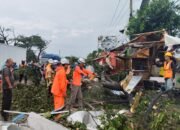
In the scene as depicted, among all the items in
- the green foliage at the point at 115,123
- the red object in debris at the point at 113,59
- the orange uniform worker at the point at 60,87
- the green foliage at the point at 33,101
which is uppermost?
the red object in debris at the point at 113,59

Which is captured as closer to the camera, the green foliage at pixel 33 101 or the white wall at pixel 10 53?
the green foliage at pixel 33 101

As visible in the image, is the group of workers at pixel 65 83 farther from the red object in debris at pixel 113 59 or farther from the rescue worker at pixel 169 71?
the red object in debris at pixel 113 59

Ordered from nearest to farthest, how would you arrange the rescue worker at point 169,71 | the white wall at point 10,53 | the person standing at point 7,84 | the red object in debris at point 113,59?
the person standing at point 7,84 < the rescue worker at point 169,71 < the red object in debris at point 113,59 < the white wall at point 10,53

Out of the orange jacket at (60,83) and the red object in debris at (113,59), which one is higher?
the red object in debris at (113,59)

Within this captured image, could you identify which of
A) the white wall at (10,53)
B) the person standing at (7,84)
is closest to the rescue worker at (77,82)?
the person standing at (7,84)

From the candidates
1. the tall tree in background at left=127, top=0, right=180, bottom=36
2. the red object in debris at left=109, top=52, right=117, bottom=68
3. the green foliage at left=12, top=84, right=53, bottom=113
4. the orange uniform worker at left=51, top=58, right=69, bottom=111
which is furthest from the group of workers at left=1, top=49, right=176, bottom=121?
the tall tree in background at left=127, top=0, right=180, bottom=36

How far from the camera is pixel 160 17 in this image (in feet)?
83.9

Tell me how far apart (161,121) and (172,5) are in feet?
60.0

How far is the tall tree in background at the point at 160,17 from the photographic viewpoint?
25406 mm

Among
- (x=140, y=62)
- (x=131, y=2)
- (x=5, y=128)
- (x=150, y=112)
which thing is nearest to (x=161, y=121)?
(x=150, y=112)

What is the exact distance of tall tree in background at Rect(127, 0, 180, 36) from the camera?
83.4ft

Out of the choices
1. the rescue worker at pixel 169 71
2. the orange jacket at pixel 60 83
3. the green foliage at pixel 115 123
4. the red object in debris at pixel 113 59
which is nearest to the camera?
the green foliage at pixel 115 123

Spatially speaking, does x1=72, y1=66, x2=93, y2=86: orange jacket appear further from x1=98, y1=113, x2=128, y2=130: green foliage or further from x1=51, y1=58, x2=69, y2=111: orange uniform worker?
x1=98, y1=113, x2=128, y2=130: green foliage

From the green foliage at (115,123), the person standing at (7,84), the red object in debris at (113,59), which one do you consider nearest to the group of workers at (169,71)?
the red object in debris at (113,59)
